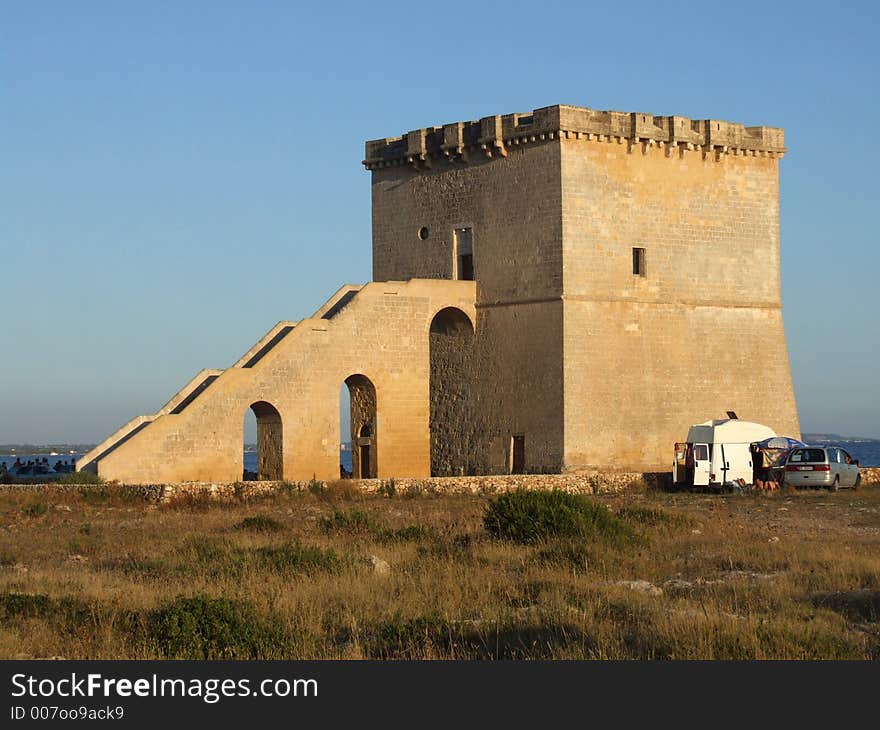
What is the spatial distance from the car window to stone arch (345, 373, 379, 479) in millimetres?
8858

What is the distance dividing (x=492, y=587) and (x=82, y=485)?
42.1 feet

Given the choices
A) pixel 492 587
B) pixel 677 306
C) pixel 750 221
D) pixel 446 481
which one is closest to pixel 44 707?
pixel 492 587

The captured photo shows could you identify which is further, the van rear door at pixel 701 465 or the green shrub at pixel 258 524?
the van rear door at pixel 701 465

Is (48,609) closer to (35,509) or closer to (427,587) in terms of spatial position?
(427,587)

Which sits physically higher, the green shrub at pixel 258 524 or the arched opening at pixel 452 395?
the arched opening at pixel 452 395

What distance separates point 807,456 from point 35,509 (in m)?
15.1

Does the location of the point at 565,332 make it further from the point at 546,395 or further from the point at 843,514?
the point at 843,514

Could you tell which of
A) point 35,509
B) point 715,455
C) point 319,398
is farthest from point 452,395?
point 35,509

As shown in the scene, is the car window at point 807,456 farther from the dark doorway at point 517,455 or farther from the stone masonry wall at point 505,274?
the dark doorway at point 517,455

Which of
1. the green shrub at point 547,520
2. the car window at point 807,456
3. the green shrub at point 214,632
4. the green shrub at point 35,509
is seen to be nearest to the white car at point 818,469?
the car window at point 807,456

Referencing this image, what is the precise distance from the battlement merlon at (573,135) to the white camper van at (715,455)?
22.2 feet

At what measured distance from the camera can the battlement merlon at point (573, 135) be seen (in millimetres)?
30438

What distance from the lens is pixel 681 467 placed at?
29.0m

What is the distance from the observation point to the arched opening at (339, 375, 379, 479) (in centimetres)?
3108
